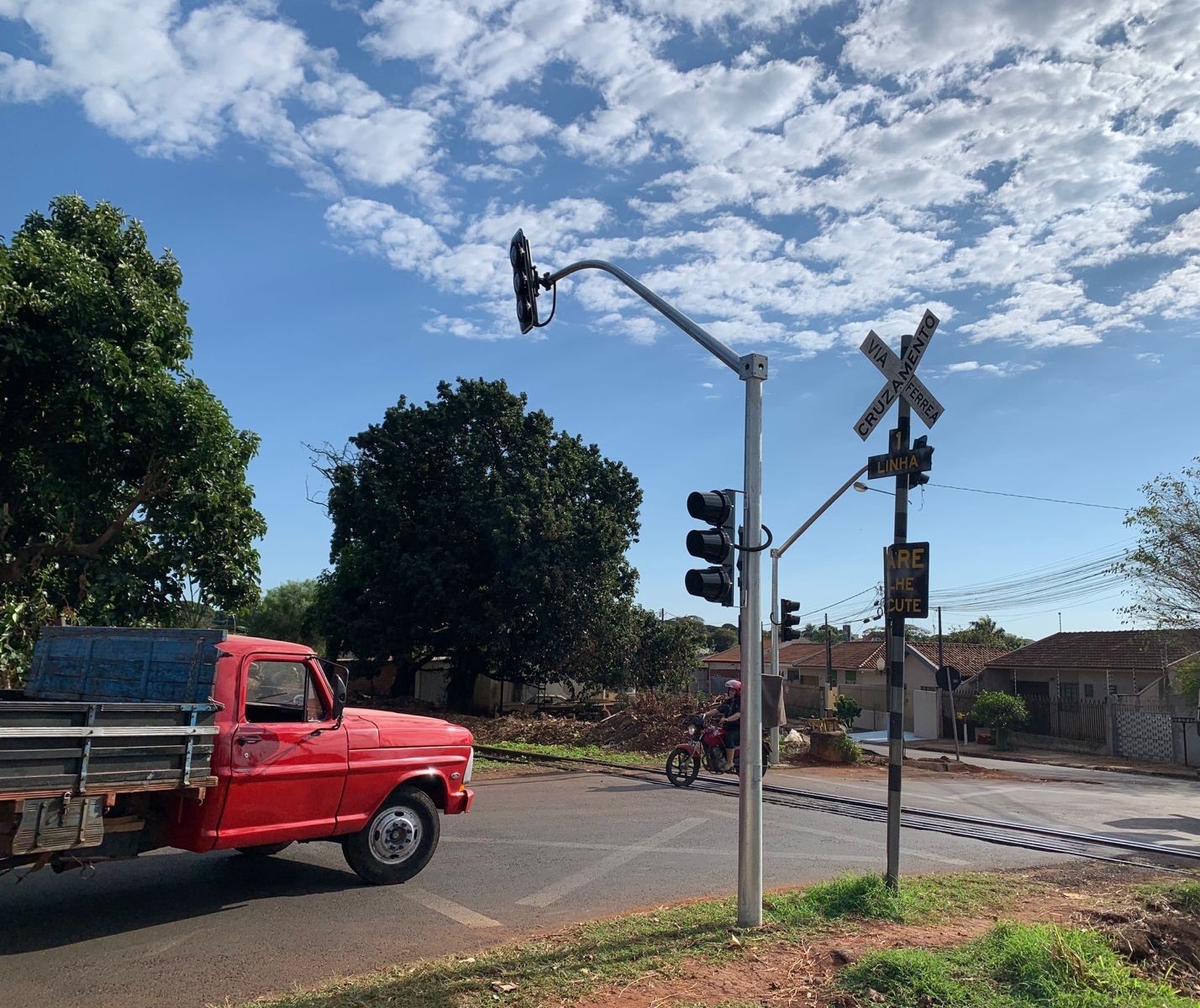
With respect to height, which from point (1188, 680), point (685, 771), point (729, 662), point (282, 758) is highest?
point (729, 662)

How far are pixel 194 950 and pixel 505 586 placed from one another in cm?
2405

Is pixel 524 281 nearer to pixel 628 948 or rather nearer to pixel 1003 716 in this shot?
pixel 628 948

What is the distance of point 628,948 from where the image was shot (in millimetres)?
6402

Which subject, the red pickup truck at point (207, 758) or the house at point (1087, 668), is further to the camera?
the house at point (1087, 668)

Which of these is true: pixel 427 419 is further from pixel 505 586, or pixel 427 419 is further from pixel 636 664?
pixel 636 664

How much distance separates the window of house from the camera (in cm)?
780

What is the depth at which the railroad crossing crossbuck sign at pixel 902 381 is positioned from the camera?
7.89 m

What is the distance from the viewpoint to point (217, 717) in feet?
23.6

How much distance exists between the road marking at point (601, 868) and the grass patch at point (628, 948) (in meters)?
1.05

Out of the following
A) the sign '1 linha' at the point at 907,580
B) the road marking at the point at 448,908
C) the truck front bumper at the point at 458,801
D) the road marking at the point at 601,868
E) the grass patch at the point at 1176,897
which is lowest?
the road marking at the point at 448,908

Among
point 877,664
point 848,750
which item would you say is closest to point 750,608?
point 848,750

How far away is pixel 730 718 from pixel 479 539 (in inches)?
655

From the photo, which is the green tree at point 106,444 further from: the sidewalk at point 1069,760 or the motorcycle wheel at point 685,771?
the sidewalk at point 1069,760

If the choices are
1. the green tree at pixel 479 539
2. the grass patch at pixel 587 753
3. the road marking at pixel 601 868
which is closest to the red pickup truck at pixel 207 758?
the road marking at pixel 601 868
